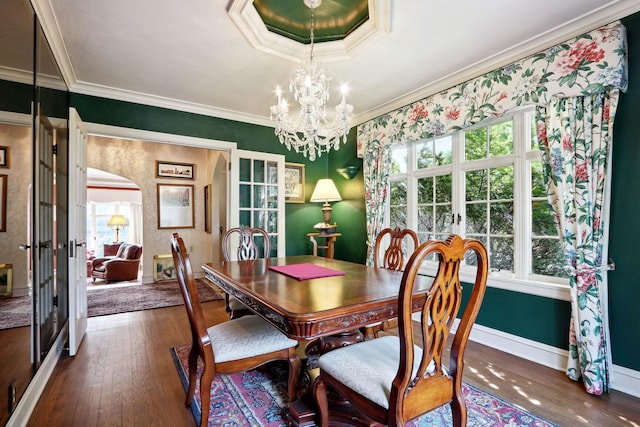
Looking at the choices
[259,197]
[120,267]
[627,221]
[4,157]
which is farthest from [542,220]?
[120,267]

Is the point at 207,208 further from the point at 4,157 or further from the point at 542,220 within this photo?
the point at 542,220

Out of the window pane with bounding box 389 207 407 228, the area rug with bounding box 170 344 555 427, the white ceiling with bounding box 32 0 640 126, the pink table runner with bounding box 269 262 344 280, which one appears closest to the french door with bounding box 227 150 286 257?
the white ceiling with bounding box 32 0 640 126

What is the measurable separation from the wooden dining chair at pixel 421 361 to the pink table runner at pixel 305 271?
2.07 ft

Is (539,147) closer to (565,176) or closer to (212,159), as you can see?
(565,176)

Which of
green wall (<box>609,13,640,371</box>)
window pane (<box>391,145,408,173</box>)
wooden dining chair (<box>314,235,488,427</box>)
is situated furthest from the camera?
window pane (<box>391,145,408,173</box>)

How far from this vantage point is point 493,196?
282 cm

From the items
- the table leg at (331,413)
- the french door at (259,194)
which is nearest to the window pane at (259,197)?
the french door at (259,194)

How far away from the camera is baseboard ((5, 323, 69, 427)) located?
5.30 ft

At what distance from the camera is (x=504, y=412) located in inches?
70.2

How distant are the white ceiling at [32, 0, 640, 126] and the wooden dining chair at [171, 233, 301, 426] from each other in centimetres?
166

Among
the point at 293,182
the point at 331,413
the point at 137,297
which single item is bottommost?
the point at 137,297

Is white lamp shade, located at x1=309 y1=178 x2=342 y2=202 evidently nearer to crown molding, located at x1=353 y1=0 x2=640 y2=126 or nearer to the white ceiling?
the white ceiling

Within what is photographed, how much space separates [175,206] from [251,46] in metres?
4.21

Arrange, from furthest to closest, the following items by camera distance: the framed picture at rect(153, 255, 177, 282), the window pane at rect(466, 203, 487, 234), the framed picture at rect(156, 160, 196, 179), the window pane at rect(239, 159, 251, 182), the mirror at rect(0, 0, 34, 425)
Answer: the framed picture at rect(156, 160, 196, 179) < the framed picture at rect(153, 255, 177, 282) < the window pane at rect(239, 159, 251, 182) < the window pane at rect(466, 203, 487, 234) < the mirror at rect(0, 0, 34, 425)
